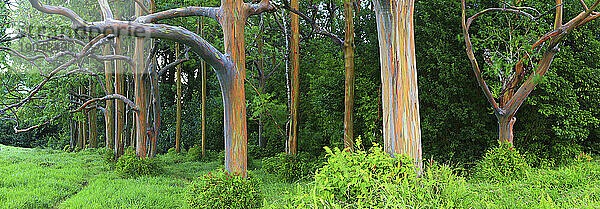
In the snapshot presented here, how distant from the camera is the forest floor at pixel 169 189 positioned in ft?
11.1

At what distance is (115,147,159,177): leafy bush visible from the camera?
7688mm

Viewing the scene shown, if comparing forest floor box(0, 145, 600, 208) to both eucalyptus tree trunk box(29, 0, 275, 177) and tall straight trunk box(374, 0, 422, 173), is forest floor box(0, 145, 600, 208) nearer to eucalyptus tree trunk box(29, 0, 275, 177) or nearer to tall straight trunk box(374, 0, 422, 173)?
tall straight trunk box(374, 0, 422, 173)

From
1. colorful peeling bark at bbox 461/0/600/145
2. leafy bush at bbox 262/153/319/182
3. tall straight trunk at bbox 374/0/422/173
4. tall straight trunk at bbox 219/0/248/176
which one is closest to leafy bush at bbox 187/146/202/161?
leafy bush at bbox 262/153/319/182

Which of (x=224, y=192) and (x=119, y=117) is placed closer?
(x=224, y=192)

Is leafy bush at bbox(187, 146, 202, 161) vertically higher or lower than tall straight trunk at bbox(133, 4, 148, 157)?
lower

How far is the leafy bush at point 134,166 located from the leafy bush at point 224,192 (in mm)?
3588

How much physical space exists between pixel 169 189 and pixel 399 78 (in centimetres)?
507

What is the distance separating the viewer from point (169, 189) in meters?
6.30

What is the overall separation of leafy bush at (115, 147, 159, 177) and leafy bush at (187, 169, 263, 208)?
359cm

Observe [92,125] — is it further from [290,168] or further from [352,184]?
[352,184]

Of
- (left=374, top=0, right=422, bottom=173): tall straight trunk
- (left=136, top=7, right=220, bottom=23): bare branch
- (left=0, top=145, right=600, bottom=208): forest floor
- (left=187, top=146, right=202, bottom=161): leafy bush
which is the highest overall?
(left=136, top=7, right=220, bottom=23): bare branch

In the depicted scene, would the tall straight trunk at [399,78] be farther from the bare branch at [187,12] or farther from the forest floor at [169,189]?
the bare branch at [187,12]

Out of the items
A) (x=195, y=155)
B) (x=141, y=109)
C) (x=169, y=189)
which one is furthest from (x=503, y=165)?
(x=195, y=155)

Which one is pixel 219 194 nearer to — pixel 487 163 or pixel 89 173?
pixel 487 163
